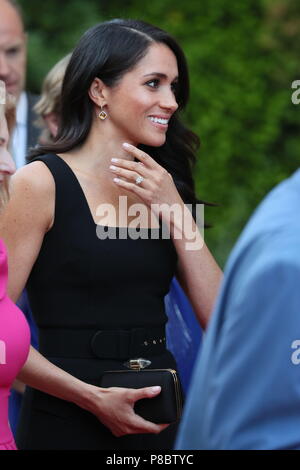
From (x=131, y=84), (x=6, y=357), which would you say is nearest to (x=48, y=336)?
(x=6, y=357)

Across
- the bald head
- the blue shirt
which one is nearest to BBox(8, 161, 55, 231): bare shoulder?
the bald head

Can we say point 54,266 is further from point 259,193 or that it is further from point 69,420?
point 259,193

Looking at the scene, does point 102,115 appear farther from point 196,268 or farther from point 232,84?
point 232,84

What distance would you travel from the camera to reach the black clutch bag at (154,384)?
8.98ft

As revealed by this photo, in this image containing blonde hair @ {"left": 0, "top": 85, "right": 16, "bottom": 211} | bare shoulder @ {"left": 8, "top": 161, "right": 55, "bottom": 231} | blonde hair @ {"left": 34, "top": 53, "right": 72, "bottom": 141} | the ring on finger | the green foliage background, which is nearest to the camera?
blonde hair @ {"left": 0, "top": 85, "right": 16, "bottom": 211}

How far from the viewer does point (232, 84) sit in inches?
291

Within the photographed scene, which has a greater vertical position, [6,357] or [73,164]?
[73,164]

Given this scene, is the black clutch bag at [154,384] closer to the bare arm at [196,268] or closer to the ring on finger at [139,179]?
the bare arm at [196,268]

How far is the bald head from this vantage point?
4094 millimetres

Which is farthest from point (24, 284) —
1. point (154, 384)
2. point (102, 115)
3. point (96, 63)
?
point (96, 63)

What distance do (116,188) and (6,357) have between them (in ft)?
2.52

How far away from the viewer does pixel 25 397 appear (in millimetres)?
2955

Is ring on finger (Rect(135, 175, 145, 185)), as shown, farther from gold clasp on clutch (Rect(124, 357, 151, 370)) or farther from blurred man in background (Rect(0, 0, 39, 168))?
blurred man in background (Rect(0, 0, 39, 168))

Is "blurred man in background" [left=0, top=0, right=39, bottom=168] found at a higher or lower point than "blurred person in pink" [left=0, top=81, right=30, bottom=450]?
higher
